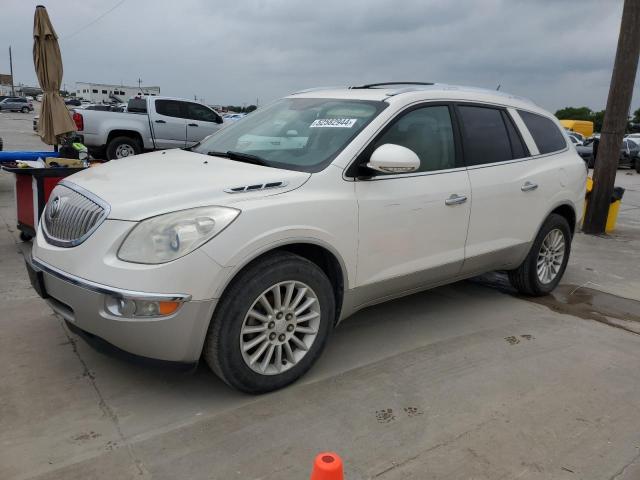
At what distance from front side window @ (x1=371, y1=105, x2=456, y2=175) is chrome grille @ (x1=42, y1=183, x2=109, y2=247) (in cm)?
176

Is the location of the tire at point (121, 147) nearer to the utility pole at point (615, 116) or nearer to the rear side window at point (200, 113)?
the rear side window at point (200, 113)

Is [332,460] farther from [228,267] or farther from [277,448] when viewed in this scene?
[228,267]

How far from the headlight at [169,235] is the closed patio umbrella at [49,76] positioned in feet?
19.5

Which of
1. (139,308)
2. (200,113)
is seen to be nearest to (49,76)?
(139,308)

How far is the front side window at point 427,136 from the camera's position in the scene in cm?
365

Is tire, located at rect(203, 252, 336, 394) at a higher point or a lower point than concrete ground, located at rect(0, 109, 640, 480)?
higher

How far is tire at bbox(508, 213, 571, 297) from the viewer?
4.80 m

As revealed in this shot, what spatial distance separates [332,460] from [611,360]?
2921mm

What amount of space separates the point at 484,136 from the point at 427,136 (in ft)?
2.14

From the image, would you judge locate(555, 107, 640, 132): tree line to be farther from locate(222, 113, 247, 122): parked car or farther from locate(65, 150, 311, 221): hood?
locate(65, 150, 311, 221): hood

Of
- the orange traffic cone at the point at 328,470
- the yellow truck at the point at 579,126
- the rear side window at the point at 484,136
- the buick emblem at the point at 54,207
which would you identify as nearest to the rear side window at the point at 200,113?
the rear side window at the point at 484,136

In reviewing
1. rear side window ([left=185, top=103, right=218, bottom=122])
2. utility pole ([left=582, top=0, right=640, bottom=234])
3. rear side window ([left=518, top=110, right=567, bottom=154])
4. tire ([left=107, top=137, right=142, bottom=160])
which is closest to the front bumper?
rear side window ([left=518, top=110, right=567, bottom=154])

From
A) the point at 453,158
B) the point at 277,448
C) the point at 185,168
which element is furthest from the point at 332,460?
the point at 453,158

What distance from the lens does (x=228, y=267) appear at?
8.92 ft
